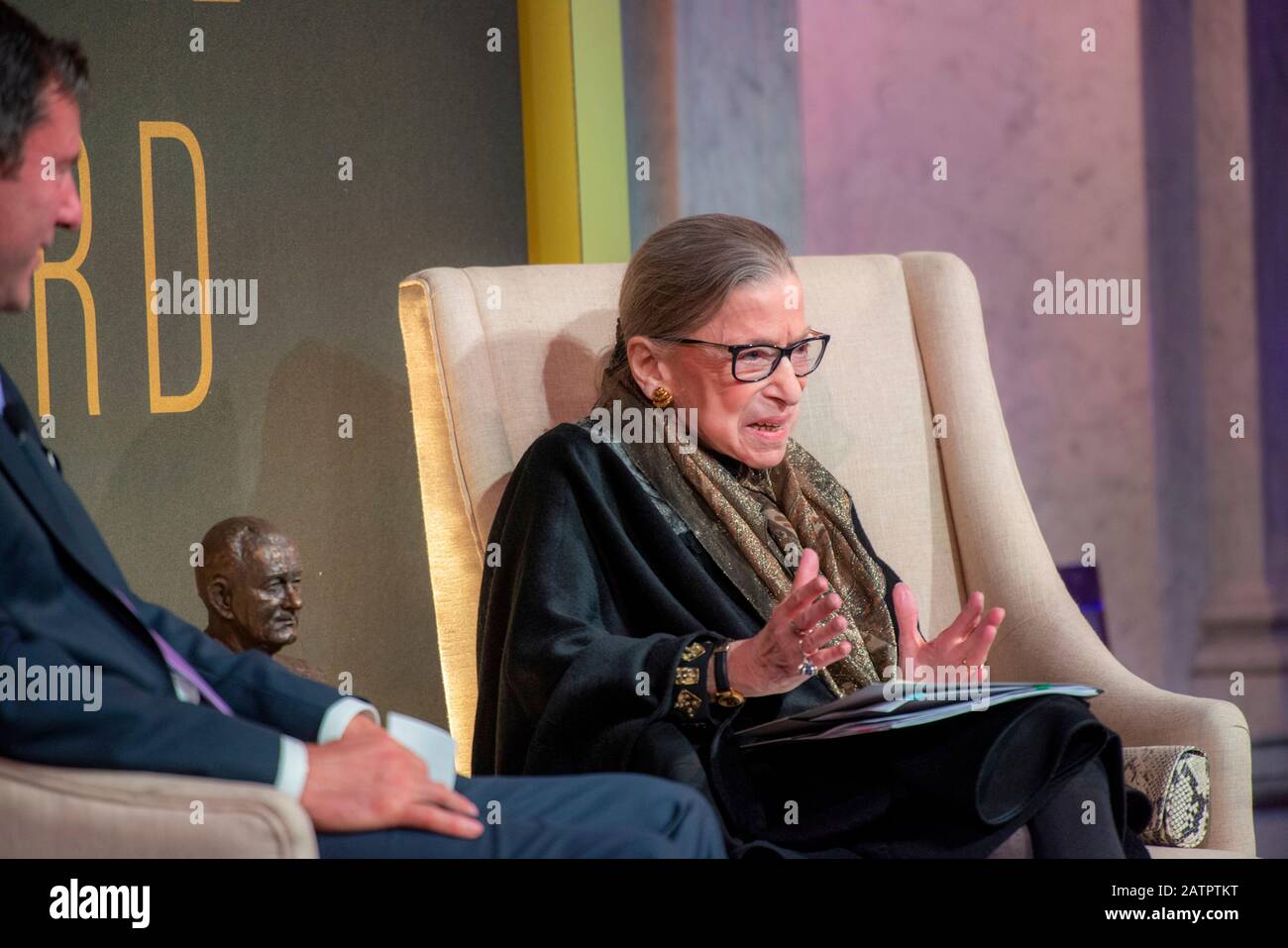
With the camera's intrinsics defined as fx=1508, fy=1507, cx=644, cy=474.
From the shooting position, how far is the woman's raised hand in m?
1.76

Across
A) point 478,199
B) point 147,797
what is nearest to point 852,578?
point 147,797

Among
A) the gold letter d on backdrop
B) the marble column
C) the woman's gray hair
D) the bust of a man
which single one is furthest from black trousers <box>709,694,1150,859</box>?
the marble column

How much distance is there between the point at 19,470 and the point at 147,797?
0.36 metres

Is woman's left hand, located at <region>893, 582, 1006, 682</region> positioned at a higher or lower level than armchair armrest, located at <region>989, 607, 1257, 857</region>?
higher

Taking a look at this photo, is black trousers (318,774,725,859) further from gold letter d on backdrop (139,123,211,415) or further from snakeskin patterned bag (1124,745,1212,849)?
gold letter d on backdrop (139,123,211,415)

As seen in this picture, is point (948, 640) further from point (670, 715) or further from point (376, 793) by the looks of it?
point (376, 793)

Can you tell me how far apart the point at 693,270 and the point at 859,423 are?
525mm

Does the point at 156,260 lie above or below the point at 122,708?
above

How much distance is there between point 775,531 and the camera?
2.31m

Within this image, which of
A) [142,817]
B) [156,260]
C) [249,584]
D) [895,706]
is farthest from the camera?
[156,260]

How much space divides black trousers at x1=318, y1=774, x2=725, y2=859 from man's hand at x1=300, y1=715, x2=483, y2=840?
0.04 feet

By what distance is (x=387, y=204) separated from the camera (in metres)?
3.42

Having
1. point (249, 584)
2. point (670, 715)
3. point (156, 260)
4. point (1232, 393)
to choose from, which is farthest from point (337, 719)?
point (1232, 393)

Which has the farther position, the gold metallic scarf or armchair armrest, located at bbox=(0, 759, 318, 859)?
the gold metallic scarf
